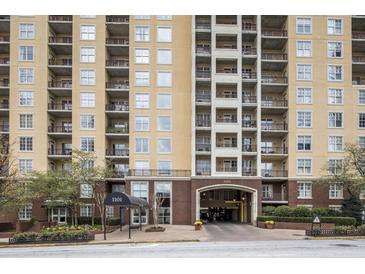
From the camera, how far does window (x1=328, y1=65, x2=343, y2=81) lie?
173 ft

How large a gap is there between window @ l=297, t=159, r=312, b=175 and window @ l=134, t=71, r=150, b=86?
65.7 ft

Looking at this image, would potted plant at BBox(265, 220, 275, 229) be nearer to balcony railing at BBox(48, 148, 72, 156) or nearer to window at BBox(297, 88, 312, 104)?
window at BBox(297, 88, 312, 104)

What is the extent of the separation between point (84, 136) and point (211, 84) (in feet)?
52.6

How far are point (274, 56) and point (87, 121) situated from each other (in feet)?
77.9

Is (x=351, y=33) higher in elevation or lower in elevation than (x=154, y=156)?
higher

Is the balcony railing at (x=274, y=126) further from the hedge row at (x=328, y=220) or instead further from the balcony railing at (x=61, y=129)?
the balcony railing at (x=61, y=129)

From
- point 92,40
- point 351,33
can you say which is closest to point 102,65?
point 92,40

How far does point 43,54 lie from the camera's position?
5238 cm

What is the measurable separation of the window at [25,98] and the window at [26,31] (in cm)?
647

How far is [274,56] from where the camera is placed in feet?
178

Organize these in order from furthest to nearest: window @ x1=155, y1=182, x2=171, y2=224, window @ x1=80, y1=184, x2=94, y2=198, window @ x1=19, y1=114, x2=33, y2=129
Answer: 1. window @ x1=19, y1=114, x2=33, y2=129
2. window @ x1=155, y1=182, x2=171, y2=224
3. window @ x1=80, y1=184, x2=94, y2=198

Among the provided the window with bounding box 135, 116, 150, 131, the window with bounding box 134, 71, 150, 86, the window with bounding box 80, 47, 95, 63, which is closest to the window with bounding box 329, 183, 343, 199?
the window with bounding box 135, 116, 150, 131

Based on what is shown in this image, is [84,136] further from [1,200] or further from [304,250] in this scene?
[304,250]

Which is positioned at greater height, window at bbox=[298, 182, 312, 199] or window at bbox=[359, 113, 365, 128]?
window at bbox=[359, 113, 365, 128]
